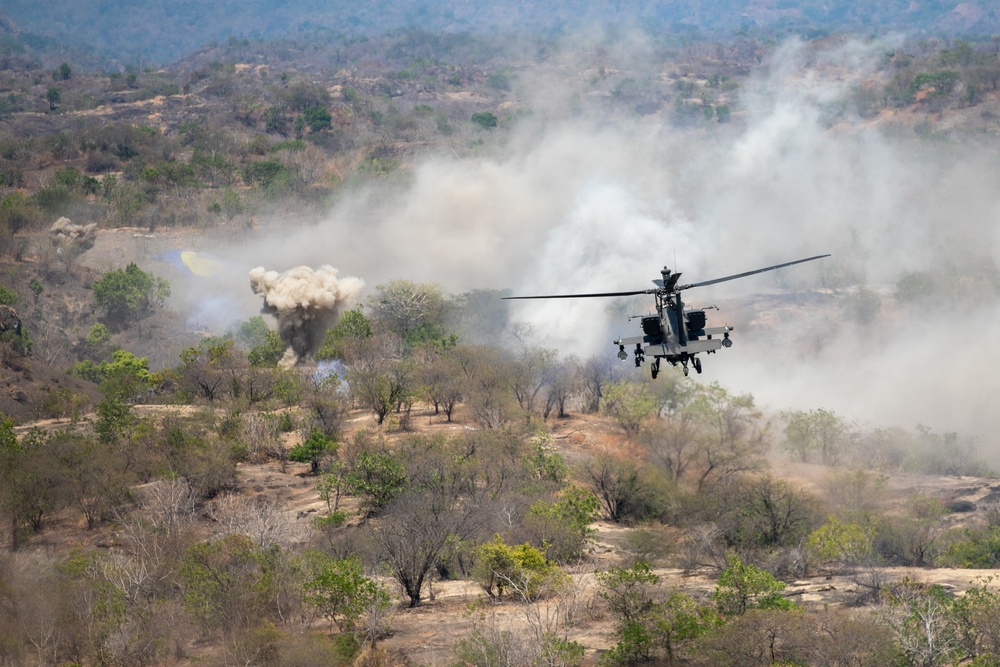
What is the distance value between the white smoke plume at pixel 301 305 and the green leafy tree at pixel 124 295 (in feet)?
72.4

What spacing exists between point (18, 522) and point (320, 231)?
3184 inches

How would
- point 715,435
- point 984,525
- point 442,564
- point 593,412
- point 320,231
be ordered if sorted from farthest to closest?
point 320,231, point 593,412, point 715,435, point 984,525, point 442,564

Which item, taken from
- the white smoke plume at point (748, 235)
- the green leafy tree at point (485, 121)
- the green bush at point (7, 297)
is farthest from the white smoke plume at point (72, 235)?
the green leafy tree at point (485, 121)

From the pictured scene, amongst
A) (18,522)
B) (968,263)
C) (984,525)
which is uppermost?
(968,263)

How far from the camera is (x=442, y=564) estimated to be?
47.7 m

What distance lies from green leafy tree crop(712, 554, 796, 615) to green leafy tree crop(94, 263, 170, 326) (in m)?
79.3

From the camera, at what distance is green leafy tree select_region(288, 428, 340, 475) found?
6178 centimetres

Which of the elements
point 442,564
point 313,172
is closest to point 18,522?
point 442,564

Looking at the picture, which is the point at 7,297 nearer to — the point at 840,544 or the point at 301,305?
the point at 301,305

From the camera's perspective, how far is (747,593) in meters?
39.8

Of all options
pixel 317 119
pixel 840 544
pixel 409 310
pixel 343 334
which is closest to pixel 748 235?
pixel 409 310

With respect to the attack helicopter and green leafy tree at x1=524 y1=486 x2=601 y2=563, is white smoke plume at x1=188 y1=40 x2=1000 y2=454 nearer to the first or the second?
green leafy tree at x1=524 y1=486 x2=601 y2=563

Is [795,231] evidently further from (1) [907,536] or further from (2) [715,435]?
(1) [907,536]

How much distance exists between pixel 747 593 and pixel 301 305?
2126 inches
